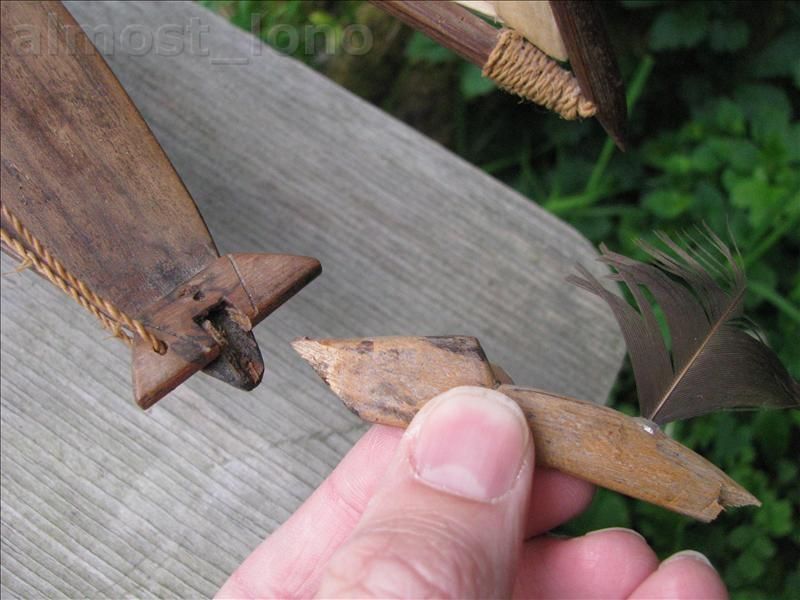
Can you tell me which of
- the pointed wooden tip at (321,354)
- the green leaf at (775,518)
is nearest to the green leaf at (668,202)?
the green leaf at (775,518)

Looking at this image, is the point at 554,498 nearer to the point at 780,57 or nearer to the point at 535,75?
the point at 535,75

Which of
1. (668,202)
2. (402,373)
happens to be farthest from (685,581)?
(668,202)

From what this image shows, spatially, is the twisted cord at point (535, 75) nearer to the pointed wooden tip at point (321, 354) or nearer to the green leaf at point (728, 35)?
the pointed wooden tip at point (321, 354)

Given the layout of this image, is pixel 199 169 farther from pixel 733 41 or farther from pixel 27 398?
pixel 733 41

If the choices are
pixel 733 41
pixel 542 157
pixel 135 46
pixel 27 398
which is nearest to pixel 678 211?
pixel 733 41

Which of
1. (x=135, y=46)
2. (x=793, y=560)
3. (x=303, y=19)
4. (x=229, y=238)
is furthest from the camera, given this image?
(x=303, y=19)
